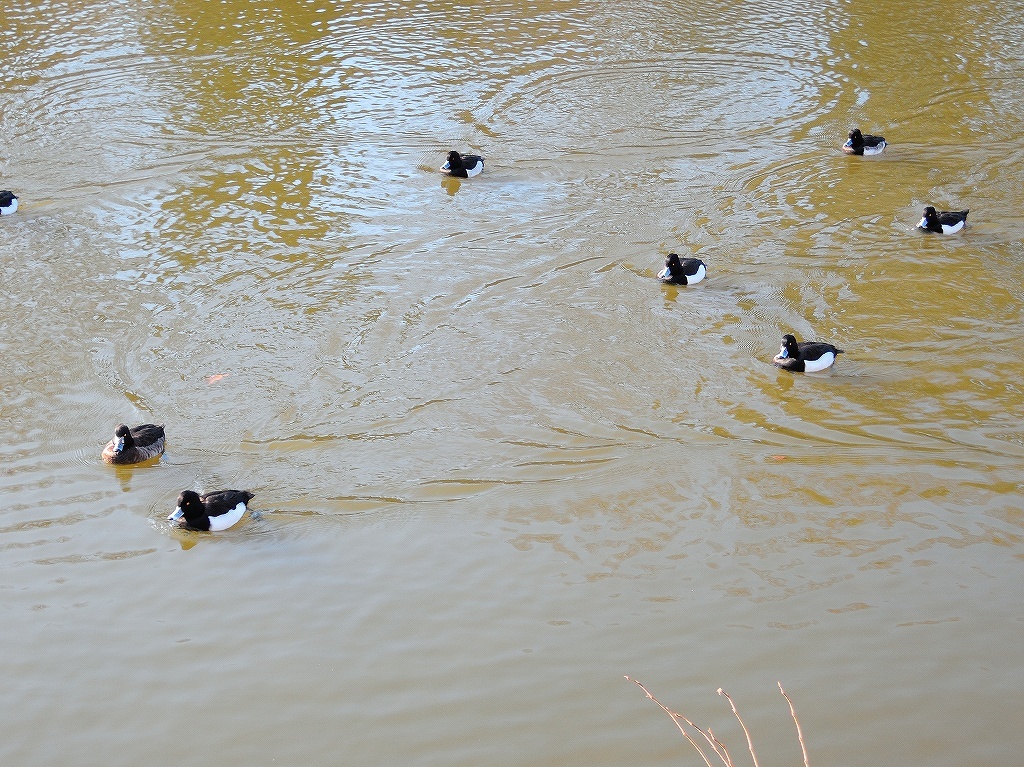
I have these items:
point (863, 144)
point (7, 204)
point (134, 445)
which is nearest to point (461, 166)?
point (863, 144)

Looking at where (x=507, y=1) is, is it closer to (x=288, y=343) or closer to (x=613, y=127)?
(x=613, y=127)

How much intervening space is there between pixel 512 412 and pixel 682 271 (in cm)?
328

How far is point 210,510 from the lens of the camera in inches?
332

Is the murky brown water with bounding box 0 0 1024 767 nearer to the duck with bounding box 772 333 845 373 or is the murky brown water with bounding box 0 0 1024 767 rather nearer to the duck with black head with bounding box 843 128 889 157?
the duck with bounding box 772 333 845 373

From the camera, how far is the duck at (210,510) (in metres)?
8.41

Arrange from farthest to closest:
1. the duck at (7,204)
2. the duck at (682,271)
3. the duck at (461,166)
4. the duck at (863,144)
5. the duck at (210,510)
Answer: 1. the duck at (863,144)
2. the duck at (461,166)
3. the duck at (7,204)
4. the duck at (682,271)
5. the duck at (210,510)

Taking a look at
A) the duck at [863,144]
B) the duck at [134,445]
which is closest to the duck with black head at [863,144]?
the duck at [863,144]

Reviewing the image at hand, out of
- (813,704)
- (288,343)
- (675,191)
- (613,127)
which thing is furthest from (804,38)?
(813,704)

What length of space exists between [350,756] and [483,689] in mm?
939

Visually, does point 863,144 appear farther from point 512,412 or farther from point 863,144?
point 512,412

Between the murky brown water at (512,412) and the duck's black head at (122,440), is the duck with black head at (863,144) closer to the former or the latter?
the murky brown water at (512,412)

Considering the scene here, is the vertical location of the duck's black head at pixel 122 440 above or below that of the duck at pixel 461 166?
below

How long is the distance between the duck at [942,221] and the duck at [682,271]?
10.1 feet

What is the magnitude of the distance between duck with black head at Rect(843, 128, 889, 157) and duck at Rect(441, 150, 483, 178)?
5.39 meters
